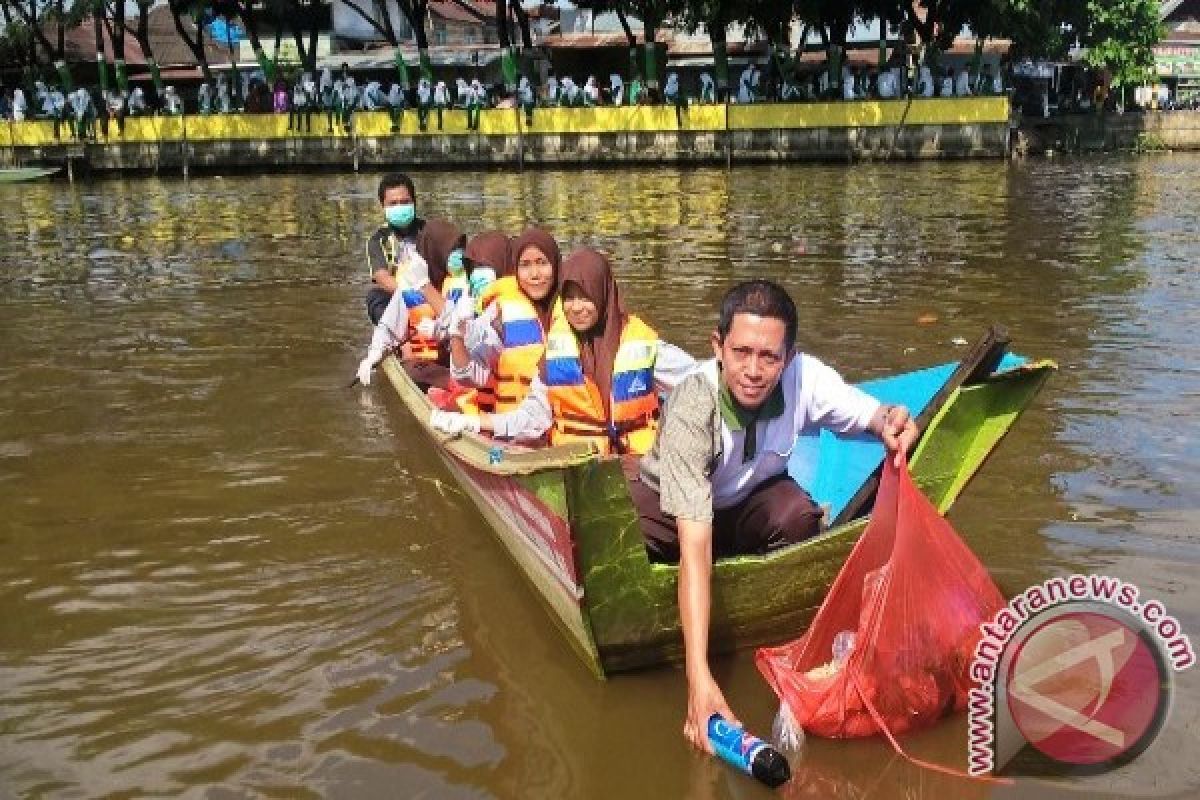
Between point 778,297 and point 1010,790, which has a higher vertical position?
point 778,297

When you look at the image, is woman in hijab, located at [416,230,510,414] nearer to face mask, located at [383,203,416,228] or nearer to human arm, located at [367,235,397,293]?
human arm, located at [367,235,397,293]

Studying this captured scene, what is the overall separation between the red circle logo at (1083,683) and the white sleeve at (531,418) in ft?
7.21

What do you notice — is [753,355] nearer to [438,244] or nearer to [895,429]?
[895,429]

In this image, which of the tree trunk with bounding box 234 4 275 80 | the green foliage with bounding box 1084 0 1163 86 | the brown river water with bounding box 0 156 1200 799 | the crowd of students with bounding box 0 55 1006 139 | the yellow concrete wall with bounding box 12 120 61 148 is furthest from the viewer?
the tree trunk with bounding box 234 4 275 80

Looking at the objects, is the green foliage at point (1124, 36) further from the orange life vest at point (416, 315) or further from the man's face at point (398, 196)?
the orange life vest at point (416, 315)

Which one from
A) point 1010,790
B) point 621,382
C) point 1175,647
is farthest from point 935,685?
point 621,382

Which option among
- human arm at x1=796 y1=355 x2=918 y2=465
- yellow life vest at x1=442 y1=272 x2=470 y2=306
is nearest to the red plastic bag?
human arm at x1=796 y1=355 x2=918 y2=465

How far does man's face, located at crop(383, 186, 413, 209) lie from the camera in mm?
7930

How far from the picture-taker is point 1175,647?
9.87 ft

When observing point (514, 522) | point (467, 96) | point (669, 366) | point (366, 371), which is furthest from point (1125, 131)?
point (514, 522)

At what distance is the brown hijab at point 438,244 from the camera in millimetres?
7258

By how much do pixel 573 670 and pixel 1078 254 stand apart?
10.8 m

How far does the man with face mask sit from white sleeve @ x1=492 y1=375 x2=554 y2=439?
332 cm

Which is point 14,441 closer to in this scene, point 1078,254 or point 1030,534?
point 1030,534
